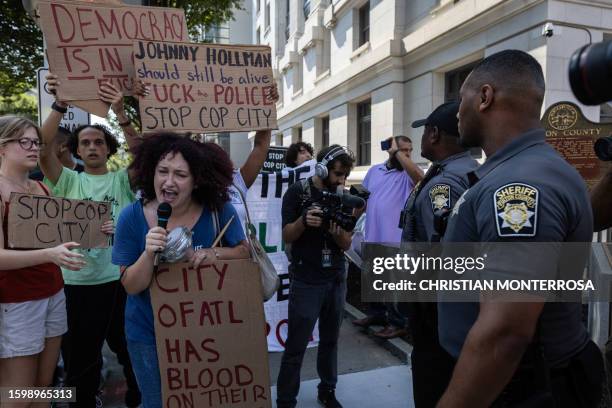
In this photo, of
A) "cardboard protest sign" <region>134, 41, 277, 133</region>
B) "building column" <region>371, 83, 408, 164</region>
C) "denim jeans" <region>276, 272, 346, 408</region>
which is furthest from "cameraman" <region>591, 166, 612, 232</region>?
"building column" <region>371, 83, 408, 164</region>

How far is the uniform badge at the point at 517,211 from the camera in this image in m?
1.19

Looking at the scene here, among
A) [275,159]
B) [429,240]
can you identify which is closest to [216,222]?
[429,240]

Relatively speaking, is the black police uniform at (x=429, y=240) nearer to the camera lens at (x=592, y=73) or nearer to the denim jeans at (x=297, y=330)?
the denim jeans at (x=297, y=330)

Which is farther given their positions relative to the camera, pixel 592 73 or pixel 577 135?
pixel 577 135

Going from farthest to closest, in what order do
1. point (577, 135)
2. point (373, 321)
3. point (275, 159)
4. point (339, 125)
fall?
point (339, 125) < point (275, 159) < point (373, 321) < point (577, 135)

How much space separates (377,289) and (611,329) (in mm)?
1689

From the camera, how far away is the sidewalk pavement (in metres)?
3.36

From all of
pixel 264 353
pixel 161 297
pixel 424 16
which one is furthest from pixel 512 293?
pixel 424 16

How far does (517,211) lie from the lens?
1.20 meters

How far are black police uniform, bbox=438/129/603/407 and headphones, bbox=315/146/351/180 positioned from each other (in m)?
1.62

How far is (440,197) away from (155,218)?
1486 mm

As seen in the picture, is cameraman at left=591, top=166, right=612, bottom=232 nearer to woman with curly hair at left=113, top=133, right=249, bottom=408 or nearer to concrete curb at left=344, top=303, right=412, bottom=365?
woman with curly hair at left=113, top=133, right=249, bottom=408

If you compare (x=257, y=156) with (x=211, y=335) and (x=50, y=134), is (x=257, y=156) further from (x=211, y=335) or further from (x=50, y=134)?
(x=211, y=335)

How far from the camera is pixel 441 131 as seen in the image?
103 inches
